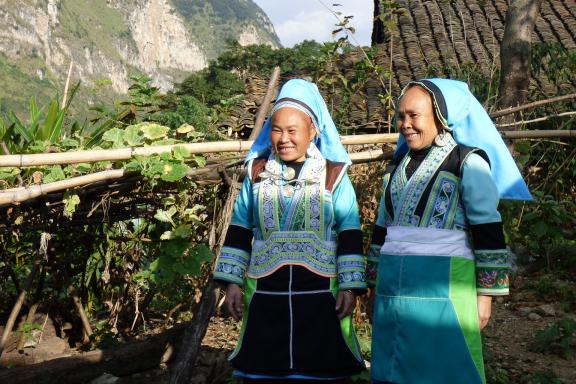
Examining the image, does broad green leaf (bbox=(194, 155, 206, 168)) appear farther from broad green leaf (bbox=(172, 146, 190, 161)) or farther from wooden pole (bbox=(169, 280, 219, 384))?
wooden pole (bbox=(169, 280, 219, 384))

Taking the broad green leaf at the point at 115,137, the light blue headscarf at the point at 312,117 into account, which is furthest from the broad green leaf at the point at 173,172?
the light blue headscarf at the point at 312,117

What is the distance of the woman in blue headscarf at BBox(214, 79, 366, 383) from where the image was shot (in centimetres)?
253

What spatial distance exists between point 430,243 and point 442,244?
44mm

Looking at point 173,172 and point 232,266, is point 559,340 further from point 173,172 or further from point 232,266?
point 173,172

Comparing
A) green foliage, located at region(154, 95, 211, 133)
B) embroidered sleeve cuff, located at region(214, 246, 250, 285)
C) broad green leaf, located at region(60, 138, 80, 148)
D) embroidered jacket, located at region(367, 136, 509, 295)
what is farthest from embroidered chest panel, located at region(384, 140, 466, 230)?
green foliage, located at region(154, 95, 211, 133)

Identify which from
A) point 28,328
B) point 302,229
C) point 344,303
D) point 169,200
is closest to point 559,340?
point 344,303

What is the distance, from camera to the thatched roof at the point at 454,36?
32.7 ft

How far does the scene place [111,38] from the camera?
6255 inches

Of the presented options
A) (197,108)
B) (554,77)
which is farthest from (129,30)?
(554,77)

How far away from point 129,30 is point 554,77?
172m

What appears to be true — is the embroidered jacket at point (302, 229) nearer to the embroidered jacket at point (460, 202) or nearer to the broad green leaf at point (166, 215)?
the embroidered jacket at point (460, 202)

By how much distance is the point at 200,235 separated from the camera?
371cm

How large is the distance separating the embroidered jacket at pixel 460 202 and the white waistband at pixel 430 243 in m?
0.02

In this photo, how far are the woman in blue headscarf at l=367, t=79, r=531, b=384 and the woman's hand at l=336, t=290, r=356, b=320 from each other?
11 cm
